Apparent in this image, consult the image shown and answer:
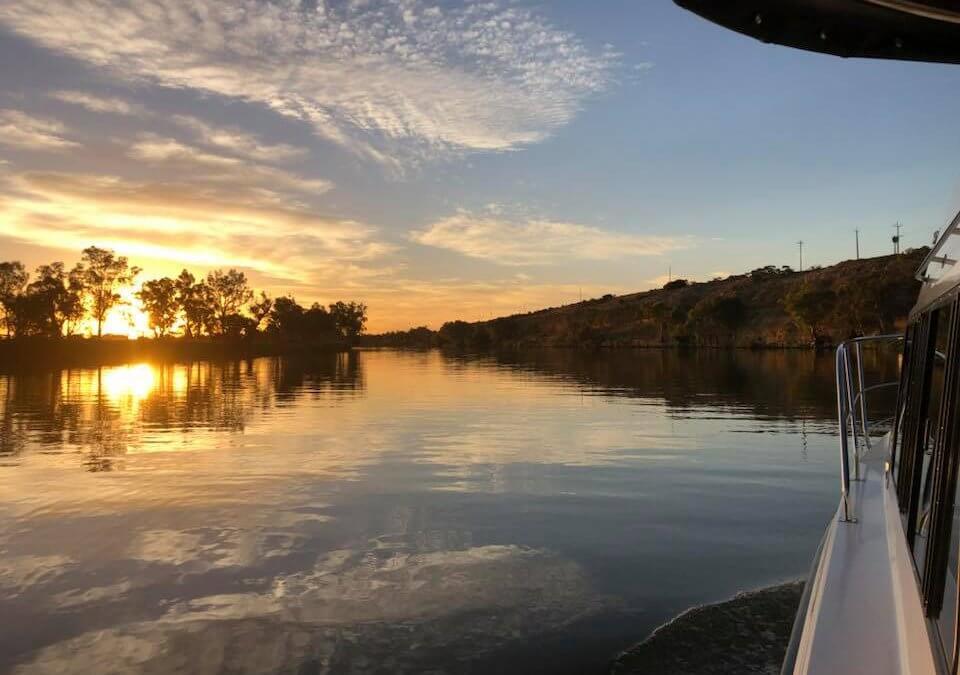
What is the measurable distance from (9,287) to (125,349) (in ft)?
59.6

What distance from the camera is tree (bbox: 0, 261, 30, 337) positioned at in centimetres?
9500

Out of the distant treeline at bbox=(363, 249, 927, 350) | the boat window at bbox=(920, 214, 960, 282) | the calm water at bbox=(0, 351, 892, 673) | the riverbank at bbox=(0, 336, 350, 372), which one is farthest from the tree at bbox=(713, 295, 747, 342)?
the boat window at bbox=(920, 214, 960, 282)

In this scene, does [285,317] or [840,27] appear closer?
[840,27]

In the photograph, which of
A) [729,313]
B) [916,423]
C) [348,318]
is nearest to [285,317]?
[348,318]

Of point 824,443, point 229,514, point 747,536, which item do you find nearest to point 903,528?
point 747,536

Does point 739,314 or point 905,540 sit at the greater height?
point 739,314

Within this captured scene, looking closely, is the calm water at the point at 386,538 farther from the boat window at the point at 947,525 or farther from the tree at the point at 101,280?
the tree at the point at 101,280

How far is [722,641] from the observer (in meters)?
5.78

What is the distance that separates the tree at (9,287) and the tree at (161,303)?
24992 millimetres

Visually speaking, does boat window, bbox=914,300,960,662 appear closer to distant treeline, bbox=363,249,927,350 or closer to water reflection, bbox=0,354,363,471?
water reflection, bbox=0,354,363,471

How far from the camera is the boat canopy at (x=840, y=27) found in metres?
3.27

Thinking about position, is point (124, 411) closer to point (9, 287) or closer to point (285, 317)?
point (9, 287)

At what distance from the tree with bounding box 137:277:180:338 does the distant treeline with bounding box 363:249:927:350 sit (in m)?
58.3

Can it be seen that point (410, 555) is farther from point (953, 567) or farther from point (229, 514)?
point (953, 567)
